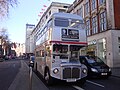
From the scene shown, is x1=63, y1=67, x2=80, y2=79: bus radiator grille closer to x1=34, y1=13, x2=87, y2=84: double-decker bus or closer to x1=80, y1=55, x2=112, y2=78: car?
x1=34, y1=13, x2=87, y2=84: double-decker bus

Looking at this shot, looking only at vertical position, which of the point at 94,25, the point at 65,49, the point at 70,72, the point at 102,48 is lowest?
the point at 70,72

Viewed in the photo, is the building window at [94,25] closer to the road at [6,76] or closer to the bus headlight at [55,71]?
the road at [6,76]

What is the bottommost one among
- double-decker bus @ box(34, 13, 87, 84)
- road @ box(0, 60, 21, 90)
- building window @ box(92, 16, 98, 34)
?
road @ box(0, 60, 21, 90)

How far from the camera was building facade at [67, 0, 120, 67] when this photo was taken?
27.2 meters

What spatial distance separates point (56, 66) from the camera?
37.4 ft

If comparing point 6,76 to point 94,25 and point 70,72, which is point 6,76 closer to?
point 70,72

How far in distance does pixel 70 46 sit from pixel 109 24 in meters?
17.0

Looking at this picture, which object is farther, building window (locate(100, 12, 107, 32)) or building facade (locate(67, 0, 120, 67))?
building window (locate(100, 12, 107, 32))

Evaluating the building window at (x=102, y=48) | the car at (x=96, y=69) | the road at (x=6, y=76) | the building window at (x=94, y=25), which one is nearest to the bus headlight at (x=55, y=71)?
the road at (x=6, y=76)

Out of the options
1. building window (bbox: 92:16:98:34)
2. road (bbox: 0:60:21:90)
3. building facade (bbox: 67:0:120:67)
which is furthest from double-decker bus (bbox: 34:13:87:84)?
building window (bbox: 92:16:98:34)

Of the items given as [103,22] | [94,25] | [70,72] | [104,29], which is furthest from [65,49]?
[94,25]

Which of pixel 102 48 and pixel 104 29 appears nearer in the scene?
pixel 104 29

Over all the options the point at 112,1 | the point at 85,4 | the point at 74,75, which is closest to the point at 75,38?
the point at 74,75

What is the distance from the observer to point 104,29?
1158 inches
